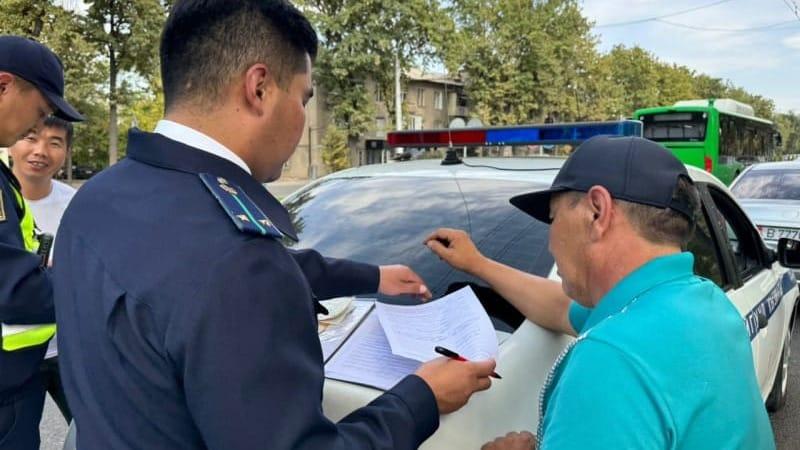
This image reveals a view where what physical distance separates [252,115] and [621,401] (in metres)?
0.79

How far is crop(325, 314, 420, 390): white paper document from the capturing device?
4.79ft

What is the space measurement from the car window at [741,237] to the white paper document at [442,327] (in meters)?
1.91

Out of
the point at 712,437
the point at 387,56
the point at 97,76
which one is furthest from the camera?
the point at 387,56

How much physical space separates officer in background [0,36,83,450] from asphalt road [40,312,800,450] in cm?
177

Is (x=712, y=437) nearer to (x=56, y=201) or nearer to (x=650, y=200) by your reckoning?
(x=650, y=200)

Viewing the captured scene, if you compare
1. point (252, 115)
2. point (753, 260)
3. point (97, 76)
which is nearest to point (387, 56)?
point (97, 76)

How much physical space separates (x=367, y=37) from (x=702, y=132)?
2069 centimetres

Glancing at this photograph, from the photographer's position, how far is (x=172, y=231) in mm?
933

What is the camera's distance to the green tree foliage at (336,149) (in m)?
34.2

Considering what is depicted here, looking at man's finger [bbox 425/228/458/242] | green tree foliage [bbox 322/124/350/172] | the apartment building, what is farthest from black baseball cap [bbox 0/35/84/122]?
green tree foliage [bbox 322/124/350/172]

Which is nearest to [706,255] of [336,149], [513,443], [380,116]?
[513,443]

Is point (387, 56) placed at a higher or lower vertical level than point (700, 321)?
higher

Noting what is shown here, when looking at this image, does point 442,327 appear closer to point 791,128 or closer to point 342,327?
point 342,327

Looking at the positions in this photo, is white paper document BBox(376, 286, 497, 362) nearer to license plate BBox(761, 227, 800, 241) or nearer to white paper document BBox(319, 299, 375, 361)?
white paper document BBox(319, 299, 375, 361)
